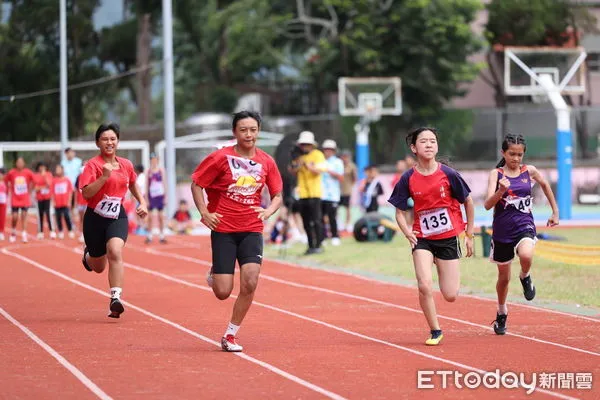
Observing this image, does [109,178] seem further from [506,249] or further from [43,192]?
[43,192]

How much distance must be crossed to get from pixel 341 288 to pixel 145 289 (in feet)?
8.47

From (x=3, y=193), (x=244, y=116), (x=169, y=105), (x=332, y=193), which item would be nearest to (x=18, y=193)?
(x=3, y=193)

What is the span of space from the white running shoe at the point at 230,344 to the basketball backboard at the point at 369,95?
3584cm

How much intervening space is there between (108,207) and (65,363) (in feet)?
11.7

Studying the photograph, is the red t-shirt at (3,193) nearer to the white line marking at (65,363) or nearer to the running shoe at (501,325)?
the white line marking at (65,363)

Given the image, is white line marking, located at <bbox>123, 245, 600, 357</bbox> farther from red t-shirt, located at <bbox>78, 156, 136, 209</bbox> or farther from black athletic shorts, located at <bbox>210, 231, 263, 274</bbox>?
red t-shirt, located at <bbox>78, 156, 136, 209</bbox>

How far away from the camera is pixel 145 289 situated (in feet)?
59.0

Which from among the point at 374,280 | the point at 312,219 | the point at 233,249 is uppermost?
the point at 233,249

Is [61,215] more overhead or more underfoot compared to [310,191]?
more underfoot

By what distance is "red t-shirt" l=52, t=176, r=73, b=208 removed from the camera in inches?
1214

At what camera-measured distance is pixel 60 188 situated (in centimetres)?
3089

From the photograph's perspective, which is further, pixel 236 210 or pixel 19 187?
pixel 19 187

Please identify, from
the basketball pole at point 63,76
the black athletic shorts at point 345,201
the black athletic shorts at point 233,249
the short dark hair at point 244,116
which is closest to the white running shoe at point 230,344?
the black athletic shorts at point 233,249

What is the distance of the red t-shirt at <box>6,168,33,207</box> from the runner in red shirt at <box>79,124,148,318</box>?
1655cm
